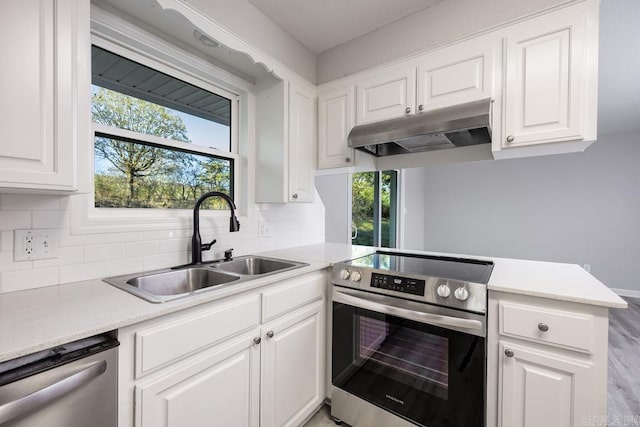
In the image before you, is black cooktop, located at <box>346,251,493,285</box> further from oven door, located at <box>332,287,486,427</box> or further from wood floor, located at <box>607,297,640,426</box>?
wood floor, located at <box>607,297,640,426</box>

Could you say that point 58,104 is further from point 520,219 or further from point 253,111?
point 520,219

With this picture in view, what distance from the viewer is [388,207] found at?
4.48 metres

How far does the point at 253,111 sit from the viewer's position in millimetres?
2168

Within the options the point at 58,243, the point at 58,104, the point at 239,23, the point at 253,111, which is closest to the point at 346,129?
the point at 253,111

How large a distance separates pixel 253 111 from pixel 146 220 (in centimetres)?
111

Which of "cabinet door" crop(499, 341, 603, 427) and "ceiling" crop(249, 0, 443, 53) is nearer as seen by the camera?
"cabinet door" crop(499, 341, 603, 427)

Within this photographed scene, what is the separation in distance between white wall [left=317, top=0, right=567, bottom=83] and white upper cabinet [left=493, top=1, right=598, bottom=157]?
0.13 m

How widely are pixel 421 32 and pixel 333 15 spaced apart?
0.61 metres

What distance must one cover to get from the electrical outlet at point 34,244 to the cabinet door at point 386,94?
73.5 inches

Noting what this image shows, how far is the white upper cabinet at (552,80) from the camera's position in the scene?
1396 mm

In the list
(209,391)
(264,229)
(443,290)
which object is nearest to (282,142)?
(264,229)

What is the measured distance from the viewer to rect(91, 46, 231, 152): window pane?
149cm

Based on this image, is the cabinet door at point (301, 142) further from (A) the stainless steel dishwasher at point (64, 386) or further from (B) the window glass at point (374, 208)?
(A) the stainless steel dishwasher at point (64, 386)

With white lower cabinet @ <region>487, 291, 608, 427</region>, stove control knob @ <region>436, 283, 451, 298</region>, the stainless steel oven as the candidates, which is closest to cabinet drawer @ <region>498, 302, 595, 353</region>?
white lower cabinet @ <region>487, 291, 608, 427</region>
